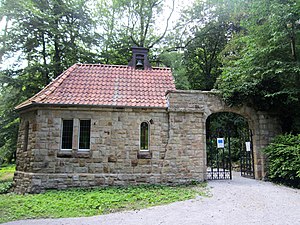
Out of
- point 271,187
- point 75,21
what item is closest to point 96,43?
point 75,21

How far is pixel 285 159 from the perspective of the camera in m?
9.72

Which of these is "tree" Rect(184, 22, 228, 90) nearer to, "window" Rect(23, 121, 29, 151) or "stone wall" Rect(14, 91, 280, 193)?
"stone wall" Rect(14, 91, 280, 193)

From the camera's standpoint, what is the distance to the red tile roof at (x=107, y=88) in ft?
33.9

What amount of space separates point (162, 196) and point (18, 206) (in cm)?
454

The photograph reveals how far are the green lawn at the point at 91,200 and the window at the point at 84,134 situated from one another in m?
1.83

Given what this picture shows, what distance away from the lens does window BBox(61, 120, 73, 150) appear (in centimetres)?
1010

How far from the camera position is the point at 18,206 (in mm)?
7461

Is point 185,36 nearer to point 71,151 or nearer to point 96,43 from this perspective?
point 96,43

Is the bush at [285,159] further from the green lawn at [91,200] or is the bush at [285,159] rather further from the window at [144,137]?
the window at [144,137]

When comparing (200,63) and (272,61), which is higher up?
(200,63)

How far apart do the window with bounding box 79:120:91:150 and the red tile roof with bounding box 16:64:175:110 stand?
0.90 m

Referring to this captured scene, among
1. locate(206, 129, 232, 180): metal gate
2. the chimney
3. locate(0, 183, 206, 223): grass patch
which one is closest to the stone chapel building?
locate(0, 183, 206, 223): grass patch

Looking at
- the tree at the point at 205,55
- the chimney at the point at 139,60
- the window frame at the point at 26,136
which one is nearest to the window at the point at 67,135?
the window frame at the point at 26,136

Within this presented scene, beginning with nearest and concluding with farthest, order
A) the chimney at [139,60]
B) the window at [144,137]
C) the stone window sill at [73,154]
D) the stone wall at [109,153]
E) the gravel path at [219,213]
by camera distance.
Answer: the gravel path at [219,213]
the stone wall at [109,153]
the stone window sill at [73,154]
the window at [144,137]
the chimney at [139,60]
